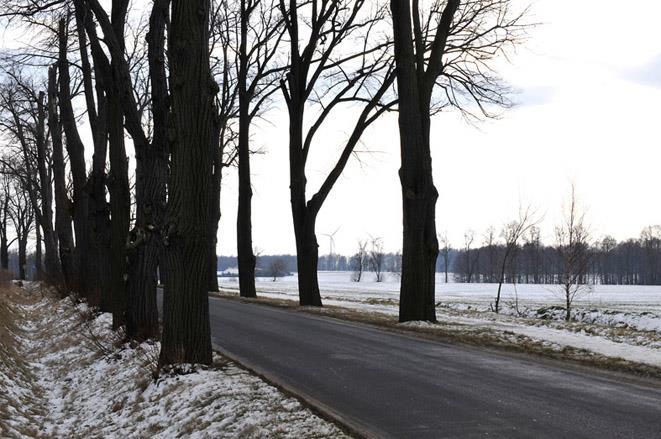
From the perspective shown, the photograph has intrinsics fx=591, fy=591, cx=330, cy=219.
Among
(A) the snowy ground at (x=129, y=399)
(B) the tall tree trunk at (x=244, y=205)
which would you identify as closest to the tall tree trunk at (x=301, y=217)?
(B) the tall tree trunk at (x=244, y=205)

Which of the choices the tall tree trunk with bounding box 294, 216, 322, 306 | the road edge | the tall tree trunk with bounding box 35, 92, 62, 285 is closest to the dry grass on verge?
the road edge

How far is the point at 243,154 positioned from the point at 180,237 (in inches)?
695

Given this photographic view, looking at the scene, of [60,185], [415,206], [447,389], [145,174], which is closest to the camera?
[447,389]

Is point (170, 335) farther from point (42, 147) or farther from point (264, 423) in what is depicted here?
point (42, 147)

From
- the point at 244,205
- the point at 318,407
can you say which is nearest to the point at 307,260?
the point at 244,205

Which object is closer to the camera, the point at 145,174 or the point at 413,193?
the point at 145,174

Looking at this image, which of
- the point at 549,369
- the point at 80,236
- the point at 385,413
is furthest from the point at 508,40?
the point at 80,236

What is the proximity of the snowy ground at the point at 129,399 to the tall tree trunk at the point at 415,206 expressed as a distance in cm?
655

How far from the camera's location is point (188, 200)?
26.1 feet

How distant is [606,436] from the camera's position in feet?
17.4

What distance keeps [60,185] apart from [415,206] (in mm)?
15155

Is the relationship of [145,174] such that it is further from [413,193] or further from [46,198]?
[46,198]

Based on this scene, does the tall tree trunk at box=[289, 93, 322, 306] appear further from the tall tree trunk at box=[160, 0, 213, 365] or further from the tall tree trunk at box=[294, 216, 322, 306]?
the tall tree trunk at box=[160, 0, 213, 365]

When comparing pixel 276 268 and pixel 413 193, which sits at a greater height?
pixel 413 193
